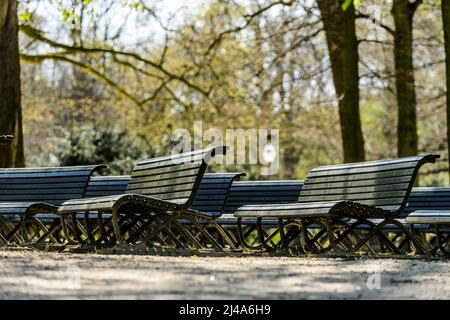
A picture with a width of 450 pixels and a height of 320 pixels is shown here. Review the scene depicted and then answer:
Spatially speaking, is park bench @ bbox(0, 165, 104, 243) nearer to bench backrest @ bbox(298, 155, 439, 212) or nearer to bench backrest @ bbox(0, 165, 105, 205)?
bench backrest @ bbox(0, 165, 105, 205)

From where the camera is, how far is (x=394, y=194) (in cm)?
1048

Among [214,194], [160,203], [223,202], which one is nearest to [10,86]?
[214,194]

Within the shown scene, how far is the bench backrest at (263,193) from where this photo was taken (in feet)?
44.1

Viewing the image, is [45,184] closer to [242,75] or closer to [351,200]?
[351,200]

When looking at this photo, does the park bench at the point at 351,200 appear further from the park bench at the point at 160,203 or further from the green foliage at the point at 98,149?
the green foliage at the point at 98,149

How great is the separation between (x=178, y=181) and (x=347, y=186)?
1.84 m

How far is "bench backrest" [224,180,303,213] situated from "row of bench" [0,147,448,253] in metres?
A: 0.01

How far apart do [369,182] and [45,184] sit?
14.2 ft

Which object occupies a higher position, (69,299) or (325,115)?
(325,115)

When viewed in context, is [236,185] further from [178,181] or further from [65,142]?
[65,142]

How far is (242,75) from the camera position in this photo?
103 ft
